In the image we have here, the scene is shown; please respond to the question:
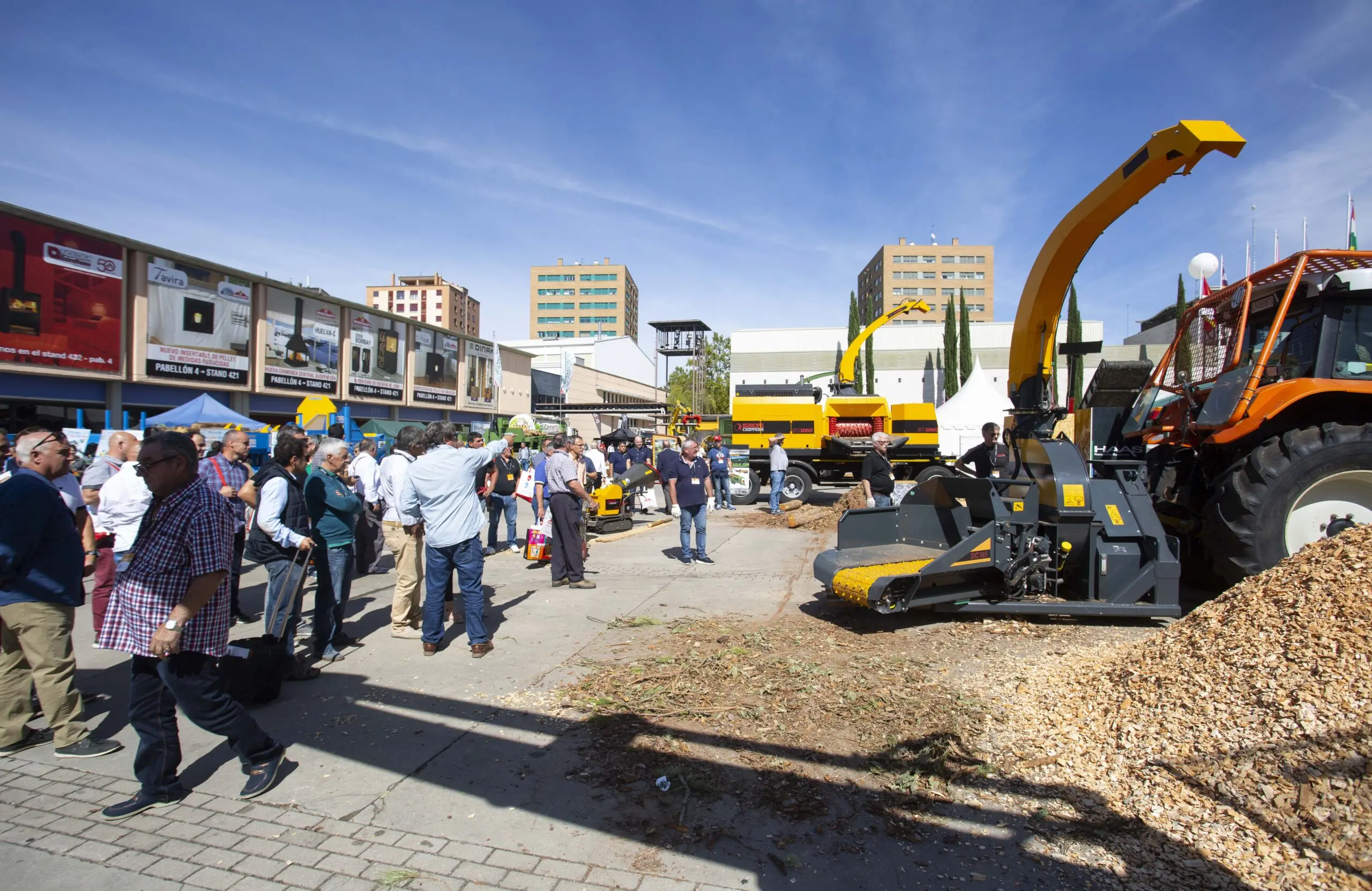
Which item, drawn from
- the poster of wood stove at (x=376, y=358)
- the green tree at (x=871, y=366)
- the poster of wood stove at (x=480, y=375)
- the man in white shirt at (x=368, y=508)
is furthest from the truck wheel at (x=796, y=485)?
the poster of wood stove at (x=480, y=375)

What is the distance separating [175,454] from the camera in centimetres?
313

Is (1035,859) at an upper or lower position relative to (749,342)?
lower

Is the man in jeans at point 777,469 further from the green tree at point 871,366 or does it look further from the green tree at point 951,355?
the green tree at point 951,355

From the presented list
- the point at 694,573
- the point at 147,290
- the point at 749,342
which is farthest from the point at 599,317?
the point at 694,573

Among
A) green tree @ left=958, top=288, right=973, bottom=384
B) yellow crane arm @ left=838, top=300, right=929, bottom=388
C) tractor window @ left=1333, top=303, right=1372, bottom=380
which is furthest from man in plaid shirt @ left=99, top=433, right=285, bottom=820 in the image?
green tree @ left=958, top=288, right=973, bottom=384

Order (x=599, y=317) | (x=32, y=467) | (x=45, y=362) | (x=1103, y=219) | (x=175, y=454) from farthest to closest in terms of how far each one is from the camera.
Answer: (x=599, y=317) → (x=45, y=362) → (x=1103, y=219) → (x=32, y=467) → (x=175, y=454)

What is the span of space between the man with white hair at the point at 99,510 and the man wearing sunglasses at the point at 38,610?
26.7 inches

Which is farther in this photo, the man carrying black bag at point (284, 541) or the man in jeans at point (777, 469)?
the man in jeans at point (777, 469)

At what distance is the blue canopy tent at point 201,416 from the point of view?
14531mm

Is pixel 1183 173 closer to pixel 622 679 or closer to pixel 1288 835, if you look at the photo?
pixel 1288 835

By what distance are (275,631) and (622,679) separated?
7.70ft

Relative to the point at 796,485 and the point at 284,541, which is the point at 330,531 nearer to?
the point at 284,541

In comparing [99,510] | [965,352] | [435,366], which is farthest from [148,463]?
[965,352]

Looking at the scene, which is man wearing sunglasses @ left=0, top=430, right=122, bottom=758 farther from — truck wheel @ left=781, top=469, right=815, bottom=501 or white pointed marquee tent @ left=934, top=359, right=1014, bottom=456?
white pointed marquee tent @ left=934, top=359, right=1014, bottom=456
